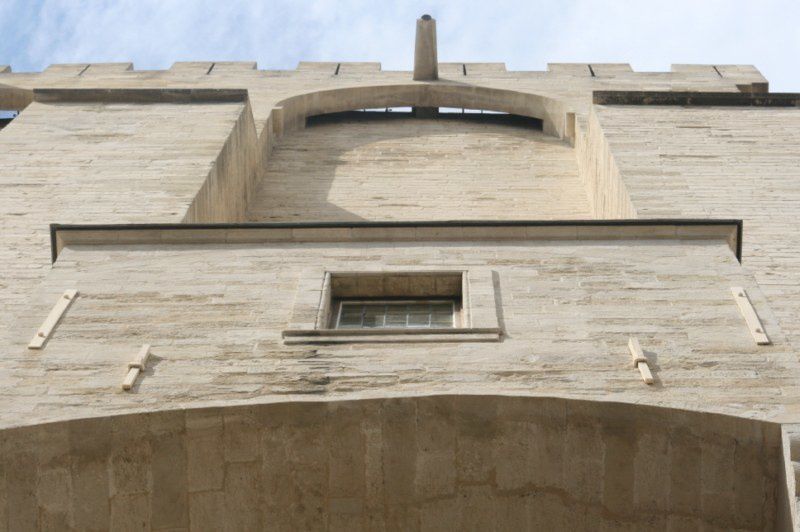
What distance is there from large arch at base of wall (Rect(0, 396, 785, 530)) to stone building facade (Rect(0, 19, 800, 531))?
0.02 meters

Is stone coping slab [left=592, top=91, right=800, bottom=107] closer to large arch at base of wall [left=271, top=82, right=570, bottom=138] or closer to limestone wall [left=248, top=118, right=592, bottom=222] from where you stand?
limestone wall [left=248, top=118, right=592, bottom=222]

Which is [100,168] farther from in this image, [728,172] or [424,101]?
[424,101]

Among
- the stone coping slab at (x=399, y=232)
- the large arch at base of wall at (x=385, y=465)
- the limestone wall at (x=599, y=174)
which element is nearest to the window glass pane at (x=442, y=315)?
the stone coping slab at (x=399, y=232)

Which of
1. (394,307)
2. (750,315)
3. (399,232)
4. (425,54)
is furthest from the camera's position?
(425,54)

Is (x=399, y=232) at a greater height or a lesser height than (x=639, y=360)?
greater

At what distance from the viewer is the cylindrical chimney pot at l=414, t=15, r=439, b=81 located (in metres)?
24.8

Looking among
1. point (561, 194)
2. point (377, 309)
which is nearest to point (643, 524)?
point (377, 309)

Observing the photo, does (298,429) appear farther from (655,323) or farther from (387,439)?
(655,323)

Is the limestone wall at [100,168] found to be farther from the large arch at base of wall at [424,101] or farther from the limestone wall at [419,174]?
the large arch at base of wall at [424,101]

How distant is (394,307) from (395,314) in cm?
17

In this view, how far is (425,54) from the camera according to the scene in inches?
977

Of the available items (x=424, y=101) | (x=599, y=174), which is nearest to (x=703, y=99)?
(x=599, y=174)

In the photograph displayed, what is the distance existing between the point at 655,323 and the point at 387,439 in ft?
8.84

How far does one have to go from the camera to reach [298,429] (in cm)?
963
